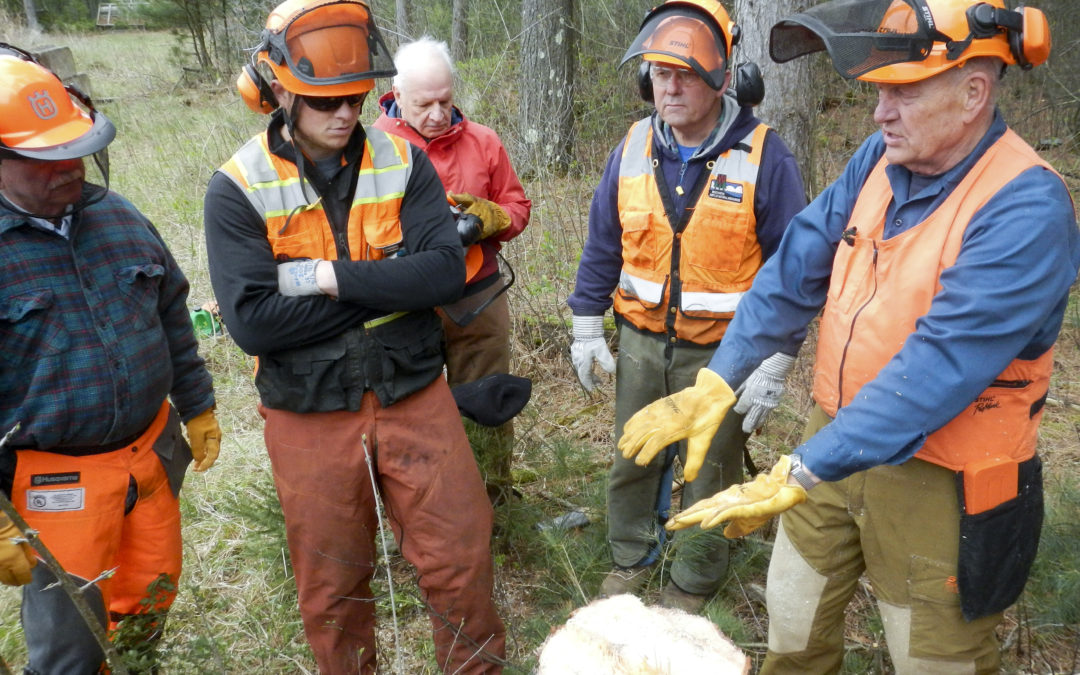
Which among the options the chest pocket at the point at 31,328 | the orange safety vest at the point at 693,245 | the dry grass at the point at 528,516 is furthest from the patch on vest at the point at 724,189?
the chest pocket at the point at 31,328

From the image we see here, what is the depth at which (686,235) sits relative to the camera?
288cm

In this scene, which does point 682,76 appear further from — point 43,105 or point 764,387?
point 43,105

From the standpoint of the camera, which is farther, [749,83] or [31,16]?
[31,16]

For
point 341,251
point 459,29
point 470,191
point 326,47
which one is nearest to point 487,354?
point 470,191

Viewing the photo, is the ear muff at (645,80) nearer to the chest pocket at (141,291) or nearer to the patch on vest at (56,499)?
the chest pocket at (141,291)

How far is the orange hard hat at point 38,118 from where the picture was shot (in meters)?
2.16

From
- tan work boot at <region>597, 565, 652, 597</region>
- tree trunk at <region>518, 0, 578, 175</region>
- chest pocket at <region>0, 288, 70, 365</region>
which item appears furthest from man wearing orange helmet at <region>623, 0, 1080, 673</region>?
tree trunk at <region>518, 0, 578, 175</region>

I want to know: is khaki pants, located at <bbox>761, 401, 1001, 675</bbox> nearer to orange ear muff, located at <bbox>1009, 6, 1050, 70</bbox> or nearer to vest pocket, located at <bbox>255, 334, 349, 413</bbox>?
orange ear muff, located at <bbox>1009, 6, 1050, 70</bbox>

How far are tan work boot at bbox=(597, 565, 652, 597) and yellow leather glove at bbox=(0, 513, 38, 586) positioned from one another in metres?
2.13

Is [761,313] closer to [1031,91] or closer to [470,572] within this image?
[470,572]

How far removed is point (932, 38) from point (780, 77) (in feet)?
8.68

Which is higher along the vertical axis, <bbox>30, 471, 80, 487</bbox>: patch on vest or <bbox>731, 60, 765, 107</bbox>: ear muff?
<bbox>731, 60, 765, 107</bbox>: ear muff

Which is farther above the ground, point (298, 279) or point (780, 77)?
point (780, 77)

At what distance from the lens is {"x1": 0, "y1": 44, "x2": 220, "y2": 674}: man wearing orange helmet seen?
87.2 inches
